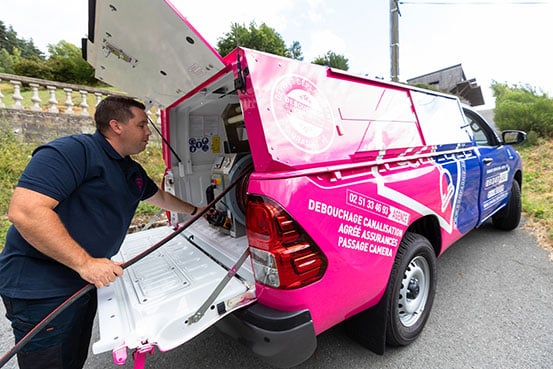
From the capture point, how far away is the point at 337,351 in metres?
2.14

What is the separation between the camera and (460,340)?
2.21 meters

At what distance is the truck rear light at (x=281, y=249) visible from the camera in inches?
53.6

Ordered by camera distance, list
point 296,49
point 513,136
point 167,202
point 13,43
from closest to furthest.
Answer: point 167,202, point 513,136, point 296,49, point 13,43

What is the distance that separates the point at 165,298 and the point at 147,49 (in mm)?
1477

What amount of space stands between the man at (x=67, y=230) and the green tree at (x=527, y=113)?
14.0 meters

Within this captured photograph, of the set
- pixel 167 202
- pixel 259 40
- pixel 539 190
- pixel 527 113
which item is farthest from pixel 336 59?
pixel 167 202

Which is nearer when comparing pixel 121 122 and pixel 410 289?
pixel 121 122

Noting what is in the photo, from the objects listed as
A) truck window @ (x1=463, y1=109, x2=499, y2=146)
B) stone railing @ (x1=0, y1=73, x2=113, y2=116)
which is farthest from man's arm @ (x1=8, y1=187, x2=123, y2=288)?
stone railing @ (x1=0, y1=73, x2=113, y2=116)

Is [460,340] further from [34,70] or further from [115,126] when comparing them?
[34,70]

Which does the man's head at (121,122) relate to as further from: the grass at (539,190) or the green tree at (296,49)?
the green tree at (296,49)

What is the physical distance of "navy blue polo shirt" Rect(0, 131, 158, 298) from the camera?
1.39 m

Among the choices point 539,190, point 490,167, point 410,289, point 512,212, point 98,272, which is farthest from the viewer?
point 539,190

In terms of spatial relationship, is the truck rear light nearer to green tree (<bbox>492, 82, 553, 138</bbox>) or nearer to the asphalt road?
the asphalt road

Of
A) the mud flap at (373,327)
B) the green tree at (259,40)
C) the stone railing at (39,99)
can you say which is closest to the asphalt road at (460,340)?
the mud flap at (373,327)
